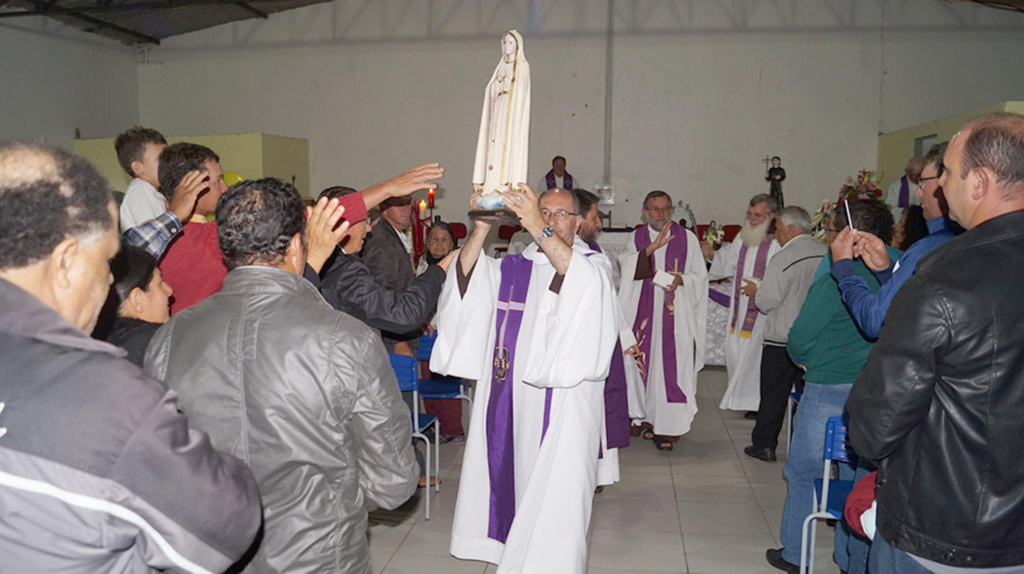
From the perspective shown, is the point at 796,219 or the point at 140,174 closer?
the point at 140,174

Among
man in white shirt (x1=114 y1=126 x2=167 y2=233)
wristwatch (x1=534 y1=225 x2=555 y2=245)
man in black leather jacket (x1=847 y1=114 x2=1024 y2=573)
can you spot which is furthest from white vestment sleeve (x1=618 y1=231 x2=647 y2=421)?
man in black leather jacket (x1=847 y1=114 x2=1024 y2=573)

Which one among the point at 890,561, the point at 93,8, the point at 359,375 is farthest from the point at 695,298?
the point at 93,8

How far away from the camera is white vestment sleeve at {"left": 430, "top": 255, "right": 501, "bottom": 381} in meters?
3.60

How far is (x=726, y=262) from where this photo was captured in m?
7.63

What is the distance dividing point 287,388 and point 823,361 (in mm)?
2625

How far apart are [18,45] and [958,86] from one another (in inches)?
579

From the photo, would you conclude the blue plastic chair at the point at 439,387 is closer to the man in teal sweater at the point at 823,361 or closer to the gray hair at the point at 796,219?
the man in teal sweater at the point at 823,361

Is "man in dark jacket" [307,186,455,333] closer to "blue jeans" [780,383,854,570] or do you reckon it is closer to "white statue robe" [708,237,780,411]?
"blue jeans" [780,383,854,570]

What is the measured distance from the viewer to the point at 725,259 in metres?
7.77

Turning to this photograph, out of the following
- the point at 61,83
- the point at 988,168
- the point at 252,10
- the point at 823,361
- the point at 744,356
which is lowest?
the point at 744,356

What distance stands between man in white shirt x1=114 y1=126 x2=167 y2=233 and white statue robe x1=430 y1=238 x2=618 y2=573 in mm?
1447

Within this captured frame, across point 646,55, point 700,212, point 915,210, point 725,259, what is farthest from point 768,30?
point 915,210

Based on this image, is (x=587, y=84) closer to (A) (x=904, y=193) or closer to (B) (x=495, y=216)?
(A) (x=904, y=193)

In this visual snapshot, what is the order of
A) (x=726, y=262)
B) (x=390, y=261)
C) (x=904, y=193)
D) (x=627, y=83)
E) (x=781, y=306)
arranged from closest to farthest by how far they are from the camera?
1. (x=390, y=261)
2. (x=781, y=306)
3. (x=726, y=262)
4. (x=904, y=193)
5. (x=627, y=83)
